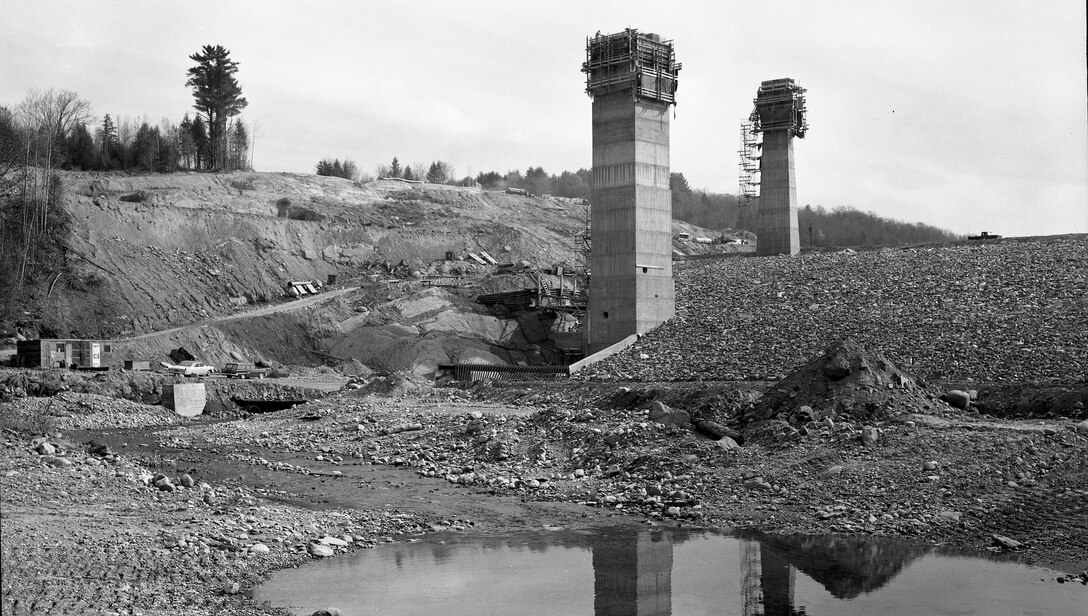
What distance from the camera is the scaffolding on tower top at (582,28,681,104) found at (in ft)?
132

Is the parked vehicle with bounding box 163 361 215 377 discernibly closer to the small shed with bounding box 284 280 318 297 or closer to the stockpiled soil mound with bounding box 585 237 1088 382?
the small shed with bounding box 284 280 318 297

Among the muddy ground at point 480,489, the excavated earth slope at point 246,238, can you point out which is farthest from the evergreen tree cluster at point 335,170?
the muddy ground at point 480,489

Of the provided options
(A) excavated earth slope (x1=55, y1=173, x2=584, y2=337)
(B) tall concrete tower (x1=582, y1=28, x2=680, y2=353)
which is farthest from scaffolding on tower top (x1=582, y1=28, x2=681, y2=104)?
(A) excavated earth slope (x1=55, y1=173, x2=584, y2=337)

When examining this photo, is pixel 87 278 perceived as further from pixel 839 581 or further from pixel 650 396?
pixel 839 581

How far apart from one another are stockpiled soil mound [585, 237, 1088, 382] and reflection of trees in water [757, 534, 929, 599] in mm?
16473

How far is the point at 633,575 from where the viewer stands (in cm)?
1334

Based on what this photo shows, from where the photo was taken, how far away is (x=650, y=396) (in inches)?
1091

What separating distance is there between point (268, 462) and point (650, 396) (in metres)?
10.6

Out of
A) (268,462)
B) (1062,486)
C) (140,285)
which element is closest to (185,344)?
(140,285)

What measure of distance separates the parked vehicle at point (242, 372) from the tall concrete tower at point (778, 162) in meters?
28.5

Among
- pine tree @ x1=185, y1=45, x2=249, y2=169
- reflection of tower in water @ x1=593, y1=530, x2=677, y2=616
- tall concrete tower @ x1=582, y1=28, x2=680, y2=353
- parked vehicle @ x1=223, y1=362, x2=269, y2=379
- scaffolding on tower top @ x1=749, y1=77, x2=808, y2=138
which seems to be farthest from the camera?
pine tree @ x1=185, y1=45, x2=249, y2=169

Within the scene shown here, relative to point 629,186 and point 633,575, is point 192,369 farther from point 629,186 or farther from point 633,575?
point 633,575

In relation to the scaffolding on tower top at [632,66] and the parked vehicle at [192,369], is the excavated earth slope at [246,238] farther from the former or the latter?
the scaffolding on tower top at [632,66]

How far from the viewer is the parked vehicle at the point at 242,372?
40969 millimetres
